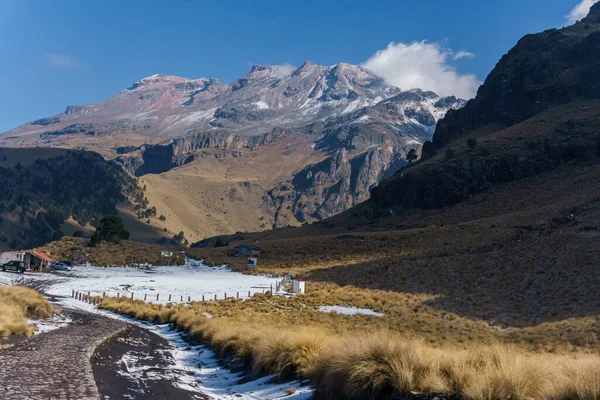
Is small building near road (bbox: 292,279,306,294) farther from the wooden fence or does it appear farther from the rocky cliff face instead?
the rocky cliff face

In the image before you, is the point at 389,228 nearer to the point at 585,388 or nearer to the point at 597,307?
the point at 597,307

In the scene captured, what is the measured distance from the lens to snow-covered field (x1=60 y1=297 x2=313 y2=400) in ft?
37.7

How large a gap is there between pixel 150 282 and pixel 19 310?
35254 mm

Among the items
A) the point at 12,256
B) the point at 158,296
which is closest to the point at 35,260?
the point at 12,256

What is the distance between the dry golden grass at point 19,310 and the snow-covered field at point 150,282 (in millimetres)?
16613

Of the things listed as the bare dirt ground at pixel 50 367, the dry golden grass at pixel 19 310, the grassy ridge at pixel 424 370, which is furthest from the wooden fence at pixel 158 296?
the grassy ridge at pixel 424 370

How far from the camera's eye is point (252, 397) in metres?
11.8

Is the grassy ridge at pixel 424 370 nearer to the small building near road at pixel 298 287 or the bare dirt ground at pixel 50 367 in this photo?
the bare dirt ground at pixel 50 367

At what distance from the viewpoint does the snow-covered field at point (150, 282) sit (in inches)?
1842

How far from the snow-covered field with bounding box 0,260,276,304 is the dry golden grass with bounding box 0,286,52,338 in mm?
16613

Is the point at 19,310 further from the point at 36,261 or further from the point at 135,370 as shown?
the point at 36,261

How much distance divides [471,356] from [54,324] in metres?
19.9

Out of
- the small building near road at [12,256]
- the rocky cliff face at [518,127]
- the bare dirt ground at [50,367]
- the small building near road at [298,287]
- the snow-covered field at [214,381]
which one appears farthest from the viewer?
the rocky cliff face at [518,127]

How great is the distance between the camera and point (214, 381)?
46.9 feet
